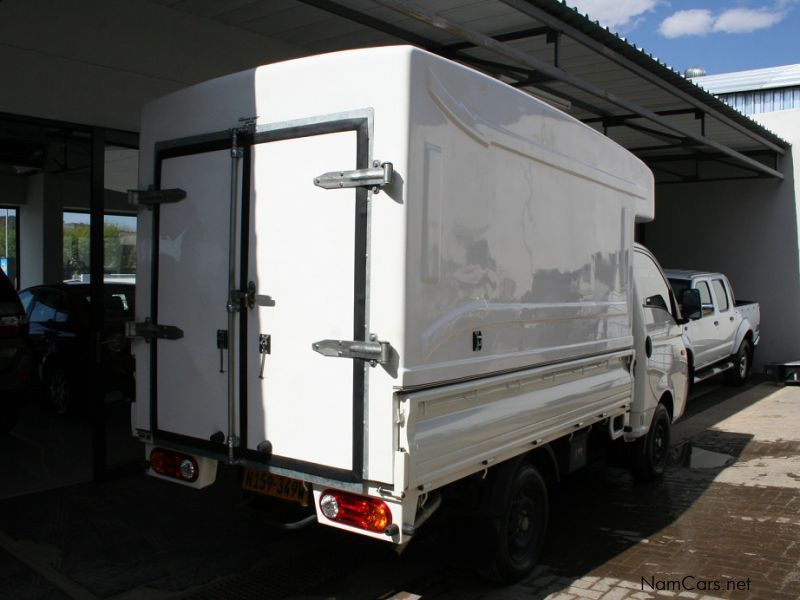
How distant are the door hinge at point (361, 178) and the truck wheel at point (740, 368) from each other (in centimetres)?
1110

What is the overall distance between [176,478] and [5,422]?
4389 millimetres

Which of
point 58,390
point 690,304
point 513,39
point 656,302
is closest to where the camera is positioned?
point 656,302

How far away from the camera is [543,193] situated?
460 cm

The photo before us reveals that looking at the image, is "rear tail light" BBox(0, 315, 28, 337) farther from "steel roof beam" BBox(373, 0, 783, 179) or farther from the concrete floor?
"steel roof beam" BBox(373, 0, 783, 179)

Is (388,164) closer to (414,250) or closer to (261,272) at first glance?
(414,250)

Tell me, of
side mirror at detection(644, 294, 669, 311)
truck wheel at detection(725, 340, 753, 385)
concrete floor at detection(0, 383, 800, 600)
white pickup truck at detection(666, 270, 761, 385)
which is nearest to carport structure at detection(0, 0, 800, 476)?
concrete floor at detection(0, 383, 800, 600)

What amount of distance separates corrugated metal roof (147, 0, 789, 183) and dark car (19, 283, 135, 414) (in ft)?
11.9

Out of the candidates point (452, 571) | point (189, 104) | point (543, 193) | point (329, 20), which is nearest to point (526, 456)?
point (452, 571)

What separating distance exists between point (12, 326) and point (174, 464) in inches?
145

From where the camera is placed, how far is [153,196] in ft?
14.5

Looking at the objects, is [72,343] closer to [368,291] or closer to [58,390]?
[58,390]

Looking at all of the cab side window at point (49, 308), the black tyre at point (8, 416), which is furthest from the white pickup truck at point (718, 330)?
the black tyre at point (8, 416)

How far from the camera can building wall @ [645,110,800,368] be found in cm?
1467

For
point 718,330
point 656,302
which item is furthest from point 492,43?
point 718,330
